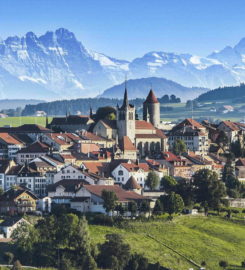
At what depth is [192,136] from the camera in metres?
139

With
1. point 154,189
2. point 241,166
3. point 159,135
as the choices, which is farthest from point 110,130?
point 154,189

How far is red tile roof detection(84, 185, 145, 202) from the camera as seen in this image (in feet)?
309

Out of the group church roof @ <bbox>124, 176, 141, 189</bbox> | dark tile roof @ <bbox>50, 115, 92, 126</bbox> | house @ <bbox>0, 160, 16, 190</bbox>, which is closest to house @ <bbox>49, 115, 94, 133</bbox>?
dark tile roof @ <bbox>50, 115, 92, 126</bbox>

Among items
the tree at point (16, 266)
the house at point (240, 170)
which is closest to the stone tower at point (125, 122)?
the house at point (240, 170)

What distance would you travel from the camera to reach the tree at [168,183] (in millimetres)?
103812

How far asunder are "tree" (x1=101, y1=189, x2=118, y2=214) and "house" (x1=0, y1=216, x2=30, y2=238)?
9.46 meters

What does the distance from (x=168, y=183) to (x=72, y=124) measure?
3979 centimetres

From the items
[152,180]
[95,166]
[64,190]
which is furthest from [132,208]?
[95,166]

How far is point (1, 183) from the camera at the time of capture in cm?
10431

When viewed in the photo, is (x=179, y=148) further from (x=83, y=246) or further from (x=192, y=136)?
(x=83, y=246)

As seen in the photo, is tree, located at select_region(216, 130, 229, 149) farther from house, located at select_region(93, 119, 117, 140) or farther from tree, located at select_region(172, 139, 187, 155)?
house, located at select_region(93, 119, 117, 140)

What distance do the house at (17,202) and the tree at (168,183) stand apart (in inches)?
653

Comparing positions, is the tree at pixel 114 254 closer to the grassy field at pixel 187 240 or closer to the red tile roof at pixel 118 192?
the grassy field at pixel 187 240

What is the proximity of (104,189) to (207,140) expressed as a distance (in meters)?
46.5
